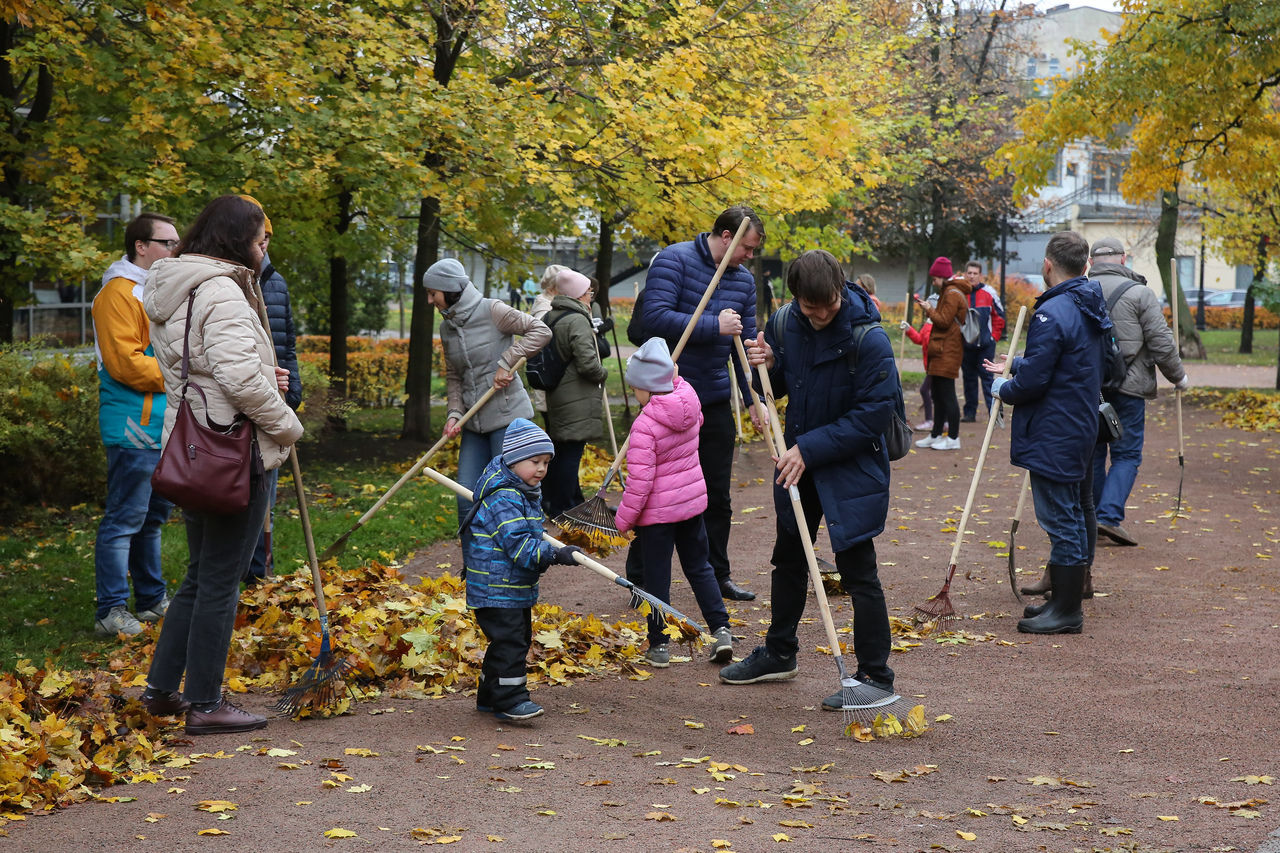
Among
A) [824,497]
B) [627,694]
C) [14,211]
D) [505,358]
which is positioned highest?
[14,211]

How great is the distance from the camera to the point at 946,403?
13.9 metres

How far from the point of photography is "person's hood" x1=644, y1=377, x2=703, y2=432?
5.68 metres

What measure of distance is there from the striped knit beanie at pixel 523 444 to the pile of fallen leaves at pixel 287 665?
119cm

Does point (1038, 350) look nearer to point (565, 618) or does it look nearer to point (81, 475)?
point (565, 618)

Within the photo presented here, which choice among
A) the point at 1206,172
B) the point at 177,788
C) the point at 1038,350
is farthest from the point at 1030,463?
the point at 1206,172

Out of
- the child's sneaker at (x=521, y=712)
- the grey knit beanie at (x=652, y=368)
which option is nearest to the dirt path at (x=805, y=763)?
the child's sneaker at (x=521, y=712)

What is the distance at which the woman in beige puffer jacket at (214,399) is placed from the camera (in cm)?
450

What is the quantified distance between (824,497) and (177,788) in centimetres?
263

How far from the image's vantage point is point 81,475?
34.7 ft

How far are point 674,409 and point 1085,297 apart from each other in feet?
7.77

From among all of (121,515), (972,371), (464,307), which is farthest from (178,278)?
(972,371)

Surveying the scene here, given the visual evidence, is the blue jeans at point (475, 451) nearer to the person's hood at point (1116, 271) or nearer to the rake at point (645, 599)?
the rake at point (645, 599)

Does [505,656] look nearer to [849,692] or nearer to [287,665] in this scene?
[287,665]

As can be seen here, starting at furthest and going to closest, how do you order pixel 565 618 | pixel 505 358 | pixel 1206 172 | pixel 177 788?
pixel 1206 172 → pixel 505 358 → pixel 565 618 → pixel 177 788
